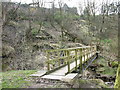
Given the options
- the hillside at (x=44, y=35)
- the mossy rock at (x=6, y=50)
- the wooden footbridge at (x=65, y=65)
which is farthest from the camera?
the hillside at (x=44, y=35)

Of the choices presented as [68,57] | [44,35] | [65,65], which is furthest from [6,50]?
[68,57]

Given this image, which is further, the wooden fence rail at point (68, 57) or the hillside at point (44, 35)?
the hillside at point (44, 35)

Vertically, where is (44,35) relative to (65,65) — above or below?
above

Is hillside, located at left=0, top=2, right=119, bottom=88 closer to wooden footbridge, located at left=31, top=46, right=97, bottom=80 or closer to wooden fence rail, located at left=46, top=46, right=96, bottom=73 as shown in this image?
wooden fence rail, located at left=46, top=46, right=96, bottom=73

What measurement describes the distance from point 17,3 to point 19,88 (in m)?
13.5

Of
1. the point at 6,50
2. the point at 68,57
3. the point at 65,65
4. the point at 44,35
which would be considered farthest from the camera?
the point at 44,35

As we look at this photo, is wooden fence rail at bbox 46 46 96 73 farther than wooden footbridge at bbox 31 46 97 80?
Yes

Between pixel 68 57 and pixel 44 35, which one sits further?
pixel 44 35

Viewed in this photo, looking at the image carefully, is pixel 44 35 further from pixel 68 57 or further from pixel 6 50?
pixel 68 57

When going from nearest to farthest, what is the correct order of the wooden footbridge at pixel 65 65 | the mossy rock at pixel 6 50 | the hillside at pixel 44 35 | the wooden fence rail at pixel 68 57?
1. the wooden footbridge at pixel 65 65
2. the wooden fence rail at pixel 68 57
3. the mossy rock at pixel 6 50
4. the hillside at pixel 44 35

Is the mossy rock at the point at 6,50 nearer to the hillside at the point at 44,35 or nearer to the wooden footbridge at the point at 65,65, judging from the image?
the hillside at the point at 44,35

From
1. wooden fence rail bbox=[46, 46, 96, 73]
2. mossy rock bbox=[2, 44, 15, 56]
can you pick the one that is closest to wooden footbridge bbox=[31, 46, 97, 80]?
wooden fence rail bbox=[46, 46, 96, 73]

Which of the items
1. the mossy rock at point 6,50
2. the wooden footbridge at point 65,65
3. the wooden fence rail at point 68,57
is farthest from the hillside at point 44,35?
the wooden footbridge at point 65,65

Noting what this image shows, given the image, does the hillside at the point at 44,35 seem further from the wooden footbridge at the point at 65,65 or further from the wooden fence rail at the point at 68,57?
the wooden footbridge at the point at 65,65
